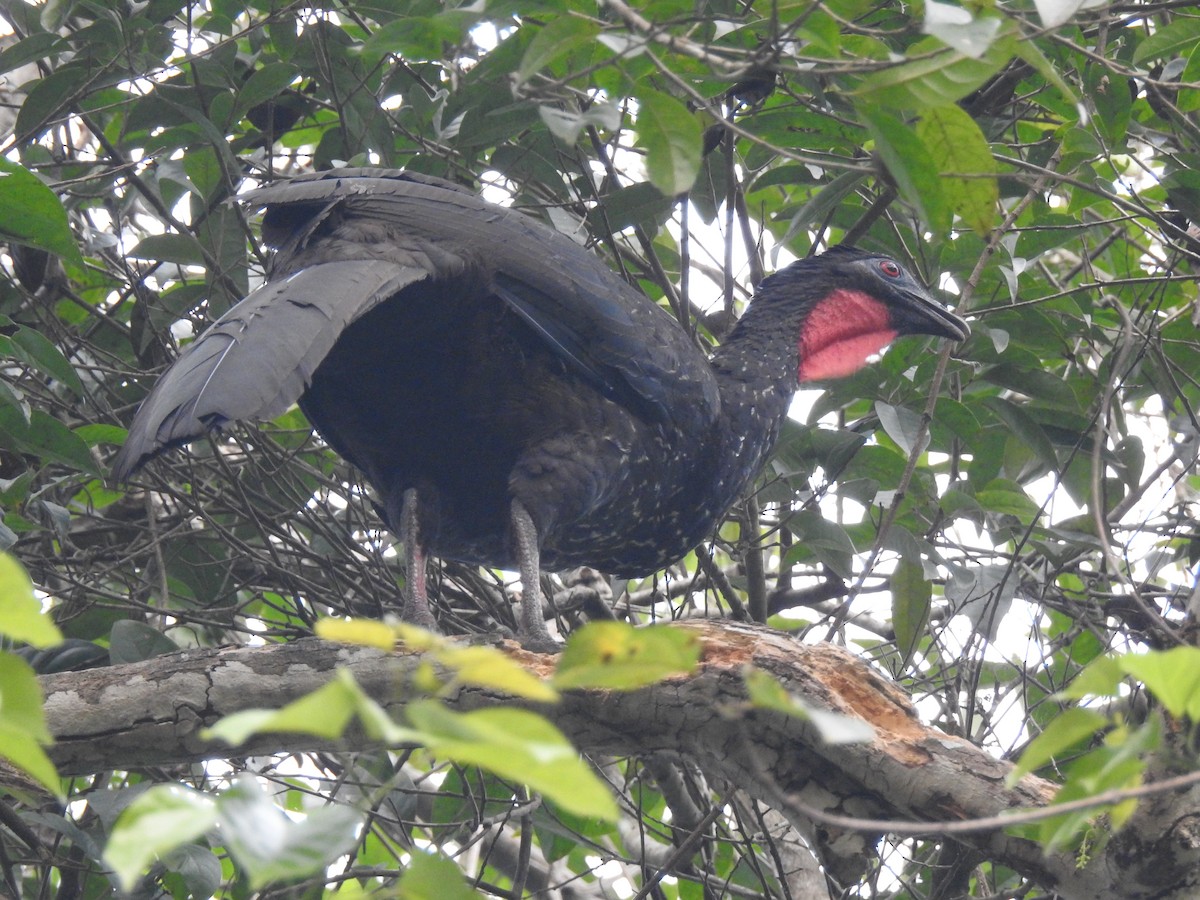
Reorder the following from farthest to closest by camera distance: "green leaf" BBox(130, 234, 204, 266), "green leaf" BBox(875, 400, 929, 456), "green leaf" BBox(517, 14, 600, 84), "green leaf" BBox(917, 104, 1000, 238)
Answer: "green leaf" BBox(130, 234, 204, 266)
"green leaf" BBox(875, 400, 929, 456)
"green leaf" BBox(917, 104, 1000, 238)
"green leaf" BBox(517, 14, 600, 84)

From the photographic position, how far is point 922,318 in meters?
4.27

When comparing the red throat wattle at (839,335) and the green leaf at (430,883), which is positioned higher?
the red throat wattle at (839,335)

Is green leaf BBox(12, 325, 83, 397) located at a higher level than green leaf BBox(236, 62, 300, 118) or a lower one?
lower

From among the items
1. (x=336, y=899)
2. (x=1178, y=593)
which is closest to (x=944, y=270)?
(x=1178, y=593)

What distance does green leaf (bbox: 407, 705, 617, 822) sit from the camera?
1.05m

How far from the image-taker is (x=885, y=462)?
3.95 metres

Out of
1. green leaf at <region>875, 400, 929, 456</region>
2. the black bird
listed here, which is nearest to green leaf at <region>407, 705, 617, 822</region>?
the black bird

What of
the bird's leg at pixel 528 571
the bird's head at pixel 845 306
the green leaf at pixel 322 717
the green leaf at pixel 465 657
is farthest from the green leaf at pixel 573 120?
the bird's head at pixel 845 306

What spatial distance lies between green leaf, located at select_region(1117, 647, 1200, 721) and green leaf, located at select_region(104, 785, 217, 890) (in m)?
0.86

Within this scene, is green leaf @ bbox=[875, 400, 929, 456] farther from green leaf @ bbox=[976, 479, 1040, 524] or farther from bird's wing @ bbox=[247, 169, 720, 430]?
bird's wing @ bbox=[247, 169, 720, 430]

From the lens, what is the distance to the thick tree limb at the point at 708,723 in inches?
94.3

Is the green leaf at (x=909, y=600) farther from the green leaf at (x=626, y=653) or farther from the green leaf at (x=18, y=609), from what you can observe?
the green leaf at (x=18, y=609)

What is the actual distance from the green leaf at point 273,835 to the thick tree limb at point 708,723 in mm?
1129

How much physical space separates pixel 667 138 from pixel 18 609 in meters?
1.20
